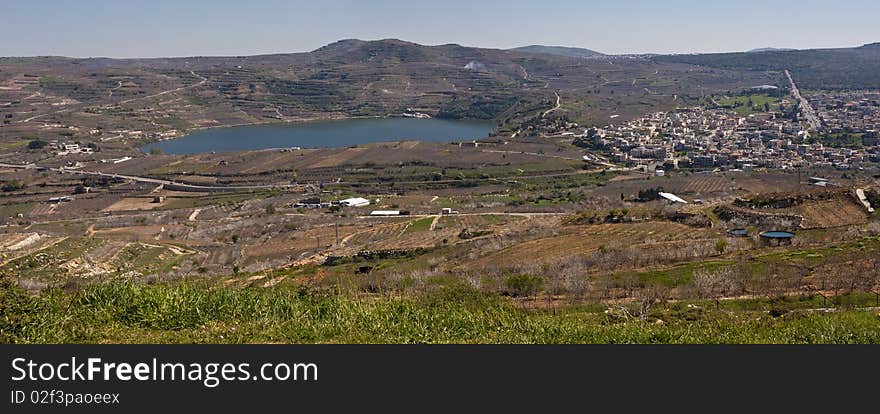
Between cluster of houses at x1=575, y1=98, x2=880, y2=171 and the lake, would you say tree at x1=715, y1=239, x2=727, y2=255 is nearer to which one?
cluster of houses at x1=575, y1=98, x2=880, y2=171

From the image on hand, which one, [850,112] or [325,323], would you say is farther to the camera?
[850,112]

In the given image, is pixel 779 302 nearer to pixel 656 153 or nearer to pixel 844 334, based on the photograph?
pixel 844 334

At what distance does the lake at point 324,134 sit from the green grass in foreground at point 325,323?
251ft

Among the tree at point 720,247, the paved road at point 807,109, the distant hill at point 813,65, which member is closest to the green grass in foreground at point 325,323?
the tree at point 720,247

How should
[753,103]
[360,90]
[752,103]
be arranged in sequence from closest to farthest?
[752,103] → [753,103] → [360,90]

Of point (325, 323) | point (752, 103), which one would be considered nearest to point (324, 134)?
point (752, 103)

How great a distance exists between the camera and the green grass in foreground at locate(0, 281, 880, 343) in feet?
21.9

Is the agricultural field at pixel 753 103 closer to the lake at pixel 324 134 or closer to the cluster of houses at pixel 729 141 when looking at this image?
the cluster of houses at pixel 729 141

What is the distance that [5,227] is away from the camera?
38156 millimetres

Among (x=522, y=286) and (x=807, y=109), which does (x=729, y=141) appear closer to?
(x=807, y=109)

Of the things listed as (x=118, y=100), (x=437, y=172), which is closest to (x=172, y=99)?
(x=118, y=100)

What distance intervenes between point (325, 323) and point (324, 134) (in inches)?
3588

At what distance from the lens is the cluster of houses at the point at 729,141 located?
194 feet

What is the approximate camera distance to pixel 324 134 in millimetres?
96438
